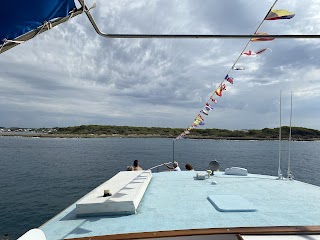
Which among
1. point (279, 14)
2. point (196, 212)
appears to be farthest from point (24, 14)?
point (279, 14)

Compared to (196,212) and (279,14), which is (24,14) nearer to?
(196,212)

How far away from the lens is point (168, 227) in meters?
4.41

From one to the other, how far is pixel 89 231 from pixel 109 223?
16.5 inches

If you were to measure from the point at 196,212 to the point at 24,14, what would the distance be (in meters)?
4.65

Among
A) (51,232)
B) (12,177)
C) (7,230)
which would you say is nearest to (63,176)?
(12,177)

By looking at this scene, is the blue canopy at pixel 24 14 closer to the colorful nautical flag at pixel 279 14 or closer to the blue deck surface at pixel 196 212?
the blue deck surface at pixel 196 212

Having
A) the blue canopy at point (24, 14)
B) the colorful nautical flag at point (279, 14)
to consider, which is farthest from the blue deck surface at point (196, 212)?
the colorful nautical flag at point (279, 14)

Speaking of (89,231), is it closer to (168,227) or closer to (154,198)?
(168,227)

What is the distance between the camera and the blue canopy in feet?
7.76

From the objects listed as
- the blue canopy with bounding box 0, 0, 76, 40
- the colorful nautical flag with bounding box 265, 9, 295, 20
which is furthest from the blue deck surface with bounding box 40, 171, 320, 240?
the colorful nautical flag with bounding box 265, 9, 295, 20

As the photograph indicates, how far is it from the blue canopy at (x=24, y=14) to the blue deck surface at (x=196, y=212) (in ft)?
11.2

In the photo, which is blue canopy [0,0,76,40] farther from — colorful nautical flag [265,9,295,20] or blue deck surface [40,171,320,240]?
colorful nautical flag [265,9,295,20]

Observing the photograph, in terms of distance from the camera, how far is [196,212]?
523cm

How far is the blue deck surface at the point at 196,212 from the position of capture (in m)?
4.50
